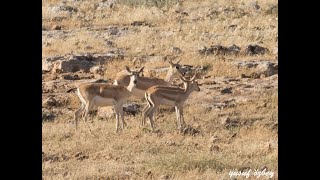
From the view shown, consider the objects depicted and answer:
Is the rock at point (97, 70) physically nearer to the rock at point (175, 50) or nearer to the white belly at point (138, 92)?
the rock at point (175, 50)

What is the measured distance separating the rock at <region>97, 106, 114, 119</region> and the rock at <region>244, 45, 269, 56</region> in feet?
23.1

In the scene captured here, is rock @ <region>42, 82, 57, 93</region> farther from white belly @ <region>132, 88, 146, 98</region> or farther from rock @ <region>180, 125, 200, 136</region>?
rock @ <region>180, 125, 200, 136</region>

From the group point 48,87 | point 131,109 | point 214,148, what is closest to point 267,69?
point 131,109

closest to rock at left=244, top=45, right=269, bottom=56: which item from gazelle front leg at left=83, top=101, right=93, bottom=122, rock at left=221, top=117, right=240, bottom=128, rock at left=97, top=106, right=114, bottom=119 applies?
rock at left=97, top=106, right=114, bottom=119

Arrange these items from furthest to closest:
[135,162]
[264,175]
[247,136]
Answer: [247,136]
[135,162]
[264,175]

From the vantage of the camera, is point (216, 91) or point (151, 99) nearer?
point (151, 99)

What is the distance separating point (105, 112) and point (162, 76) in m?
4.14

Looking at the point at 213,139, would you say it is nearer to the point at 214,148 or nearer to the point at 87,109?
the point at 214,148

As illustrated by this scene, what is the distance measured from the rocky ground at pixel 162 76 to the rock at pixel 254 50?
30mm

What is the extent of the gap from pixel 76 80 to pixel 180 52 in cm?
423

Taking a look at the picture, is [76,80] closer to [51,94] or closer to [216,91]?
[51,94]

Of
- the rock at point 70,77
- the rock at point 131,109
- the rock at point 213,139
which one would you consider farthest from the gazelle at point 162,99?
the rock at point 70,77

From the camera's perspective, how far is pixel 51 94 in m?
17.8
